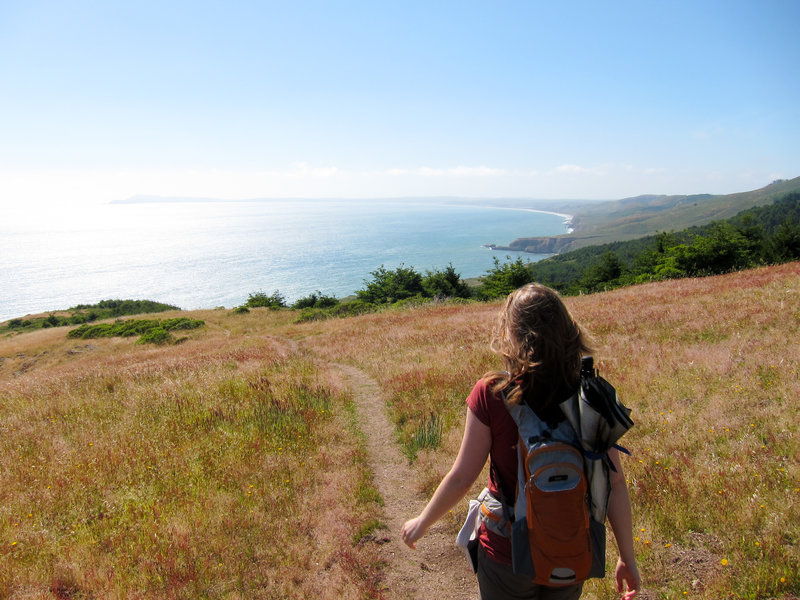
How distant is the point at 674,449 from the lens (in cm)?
558

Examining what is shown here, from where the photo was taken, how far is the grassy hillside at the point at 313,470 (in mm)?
4074

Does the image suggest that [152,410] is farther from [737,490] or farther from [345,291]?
[345,291]

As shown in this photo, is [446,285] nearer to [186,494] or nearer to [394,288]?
[394,288]

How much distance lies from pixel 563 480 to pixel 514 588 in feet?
2.32

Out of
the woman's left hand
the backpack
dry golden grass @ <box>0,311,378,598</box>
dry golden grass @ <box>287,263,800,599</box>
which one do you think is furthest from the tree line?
the backpack

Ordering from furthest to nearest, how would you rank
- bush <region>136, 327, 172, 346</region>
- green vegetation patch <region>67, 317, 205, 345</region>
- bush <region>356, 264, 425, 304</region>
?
bush <region>356, 264, 425, 304</region> → green vegetation patch <region>67, 317, 205, 345</region> → bush <region>136, 327, 172, 346</region>

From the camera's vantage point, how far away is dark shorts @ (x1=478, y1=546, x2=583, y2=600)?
2098 mm

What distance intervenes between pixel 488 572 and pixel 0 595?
15.3 feet

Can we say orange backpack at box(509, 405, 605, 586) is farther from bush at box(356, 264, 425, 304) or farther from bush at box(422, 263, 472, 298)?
bush at box(356, 264, 425, 304)

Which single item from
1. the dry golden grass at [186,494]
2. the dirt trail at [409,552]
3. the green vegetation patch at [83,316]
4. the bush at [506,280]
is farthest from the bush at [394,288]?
the dirt trail at [409,552]

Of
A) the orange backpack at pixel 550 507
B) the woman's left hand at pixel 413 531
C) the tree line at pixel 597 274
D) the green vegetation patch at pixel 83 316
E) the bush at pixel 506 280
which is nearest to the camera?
the orange backpack at pixel 550 507

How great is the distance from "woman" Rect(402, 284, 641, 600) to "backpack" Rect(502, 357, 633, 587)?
85 mm

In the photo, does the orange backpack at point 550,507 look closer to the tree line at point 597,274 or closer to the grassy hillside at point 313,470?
the grassy hillside at point 313,470

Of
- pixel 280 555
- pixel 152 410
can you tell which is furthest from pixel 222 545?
pixel 152 410
